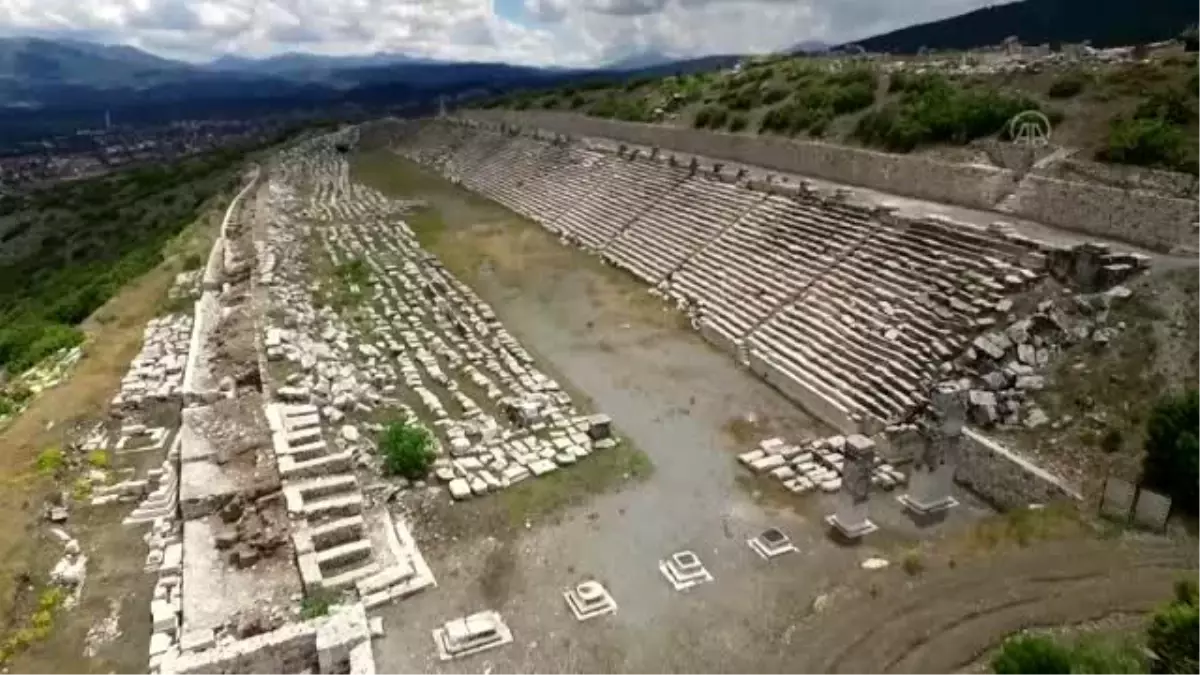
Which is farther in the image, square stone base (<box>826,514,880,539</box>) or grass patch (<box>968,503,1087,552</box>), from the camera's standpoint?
square stone base (<box>826,514,880,539</box>)

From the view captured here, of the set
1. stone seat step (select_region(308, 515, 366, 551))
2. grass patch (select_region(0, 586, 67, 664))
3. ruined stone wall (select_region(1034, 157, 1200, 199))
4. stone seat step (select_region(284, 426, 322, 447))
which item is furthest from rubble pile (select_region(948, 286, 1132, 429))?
grass patch (select_region(0, 586, 67, 664))

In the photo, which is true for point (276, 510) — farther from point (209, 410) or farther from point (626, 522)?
point (626, 522)

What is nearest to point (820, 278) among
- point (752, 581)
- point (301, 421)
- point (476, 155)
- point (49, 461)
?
point (752, 581)

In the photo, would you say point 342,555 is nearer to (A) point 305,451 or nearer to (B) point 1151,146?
(A) point 305,451

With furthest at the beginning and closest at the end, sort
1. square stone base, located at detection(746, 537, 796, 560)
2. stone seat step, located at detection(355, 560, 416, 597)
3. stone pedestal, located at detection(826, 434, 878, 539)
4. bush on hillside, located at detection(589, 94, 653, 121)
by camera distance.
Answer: bush on hillside, located at detection(589, 94, 653, 121), stone pedestal, located at detection(826, 434, 878, 539), square stone base, located at detection(746, 537, 796, 560), stone seat step, located at detection(355, 560, 416, 597)

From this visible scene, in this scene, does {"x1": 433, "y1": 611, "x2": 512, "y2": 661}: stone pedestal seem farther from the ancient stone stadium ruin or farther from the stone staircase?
the stone staircase

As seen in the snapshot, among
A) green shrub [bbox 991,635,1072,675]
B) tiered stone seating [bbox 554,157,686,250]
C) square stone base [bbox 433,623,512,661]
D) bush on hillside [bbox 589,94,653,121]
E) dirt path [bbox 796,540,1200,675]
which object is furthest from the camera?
bush on hillside [bbox 589,94,653,121]

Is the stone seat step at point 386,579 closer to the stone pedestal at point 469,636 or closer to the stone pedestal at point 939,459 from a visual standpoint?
the stone pedestal at point 469,636
